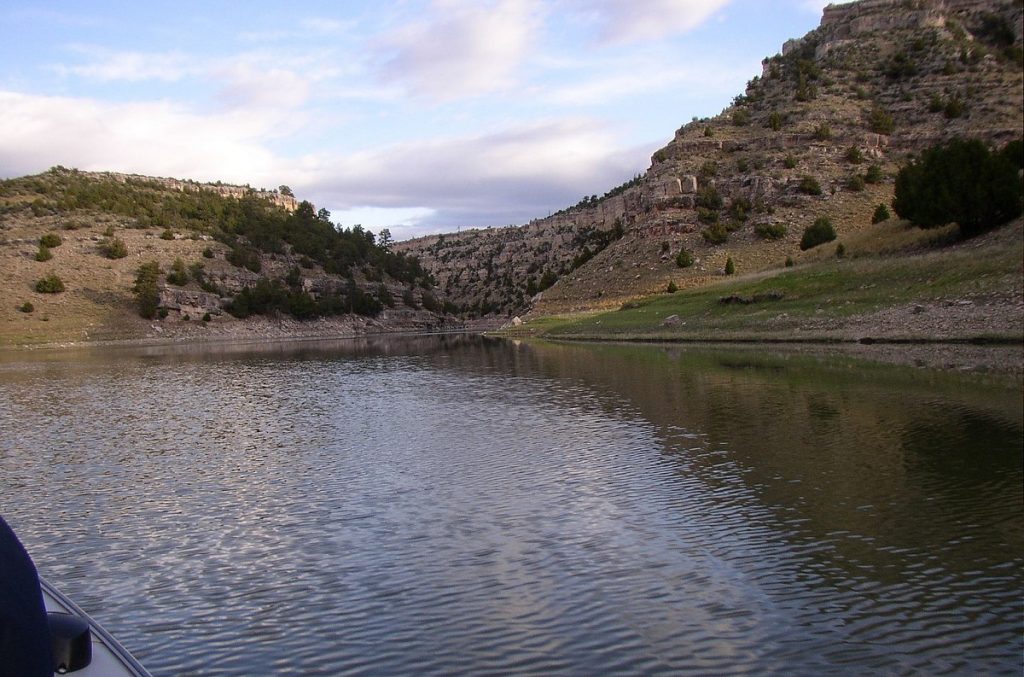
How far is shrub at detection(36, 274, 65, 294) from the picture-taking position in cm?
11262

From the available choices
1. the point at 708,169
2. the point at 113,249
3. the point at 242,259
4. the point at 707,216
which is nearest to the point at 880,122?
the point at 708,169

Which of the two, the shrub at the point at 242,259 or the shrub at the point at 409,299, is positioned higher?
the shrub at the point at 242,259

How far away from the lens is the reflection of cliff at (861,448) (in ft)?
41.1

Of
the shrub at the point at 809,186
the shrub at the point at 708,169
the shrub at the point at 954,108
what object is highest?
the shrub at the point at 954,108

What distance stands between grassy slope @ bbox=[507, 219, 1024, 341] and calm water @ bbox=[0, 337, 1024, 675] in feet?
45.6

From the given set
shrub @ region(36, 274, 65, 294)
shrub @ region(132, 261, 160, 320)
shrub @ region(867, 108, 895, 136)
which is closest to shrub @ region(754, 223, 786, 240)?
shrub @ region(867, 108, 895, 136)

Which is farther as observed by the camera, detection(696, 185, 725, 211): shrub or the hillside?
the hillside

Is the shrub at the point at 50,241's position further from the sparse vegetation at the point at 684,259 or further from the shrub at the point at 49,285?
the sparse vegetation at the point at 684,259

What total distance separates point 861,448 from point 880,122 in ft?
305

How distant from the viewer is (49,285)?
113 meters

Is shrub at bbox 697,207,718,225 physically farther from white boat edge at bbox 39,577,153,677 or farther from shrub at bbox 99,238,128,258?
white boat edge at bbox 39,577,153,677

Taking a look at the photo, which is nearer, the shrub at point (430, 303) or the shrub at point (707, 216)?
the shrub at point (707, 216)

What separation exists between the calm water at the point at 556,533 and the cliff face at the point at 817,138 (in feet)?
204

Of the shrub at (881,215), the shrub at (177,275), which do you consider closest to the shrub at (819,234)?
the shrub at (881,215)
